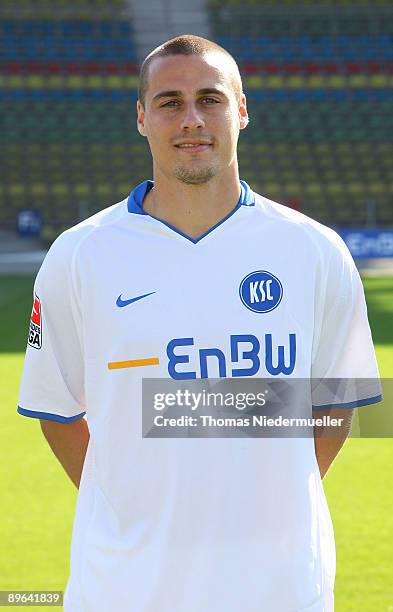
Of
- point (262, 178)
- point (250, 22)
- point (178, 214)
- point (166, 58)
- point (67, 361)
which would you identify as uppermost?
point (250, 22)

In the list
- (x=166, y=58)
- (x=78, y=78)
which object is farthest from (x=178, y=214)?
(x=78, y=78)

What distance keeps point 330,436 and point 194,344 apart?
413 millimetres

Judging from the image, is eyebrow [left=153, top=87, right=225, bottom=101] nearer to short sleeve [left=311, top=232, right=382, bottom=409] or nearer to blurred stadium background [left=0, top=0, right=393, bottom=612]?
short sleeve [left=311, top=232, right=382, bottom=409]

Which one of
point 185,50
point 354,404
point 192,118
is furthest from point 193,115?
point 354,404

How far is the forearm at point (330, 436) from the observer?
188 cm

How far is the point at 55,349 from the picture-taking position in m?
1.81

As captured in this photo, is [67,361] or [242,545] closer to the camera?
[242,545]

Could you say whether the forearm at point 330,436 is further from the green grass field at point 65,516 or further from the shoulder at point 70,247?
the green grass field at point 65,516

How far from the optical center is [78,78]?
23375mm

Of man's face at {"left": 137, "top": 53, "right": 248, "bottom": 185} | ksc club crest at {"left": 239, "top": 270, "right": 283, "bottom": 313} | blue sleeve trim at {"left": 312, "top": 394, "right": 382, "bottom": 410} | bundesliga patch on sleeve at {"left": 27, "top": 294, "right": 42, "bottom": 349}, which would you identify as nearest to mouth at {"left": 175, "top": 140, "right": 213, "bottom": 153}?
man's face at {"left": 137, "top": 53, "right": 248, "bottom": 185}

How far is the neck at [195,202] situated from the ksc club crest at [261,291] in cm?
14

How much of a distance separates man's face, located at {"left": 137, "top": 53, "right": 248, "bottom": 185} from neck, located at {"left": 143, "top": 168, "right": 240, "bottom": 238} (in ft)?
0.07

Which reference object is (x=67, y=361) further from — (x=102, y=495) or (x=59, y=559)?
(x=59, y=559)

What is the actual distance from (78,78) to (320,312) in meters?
22.6
